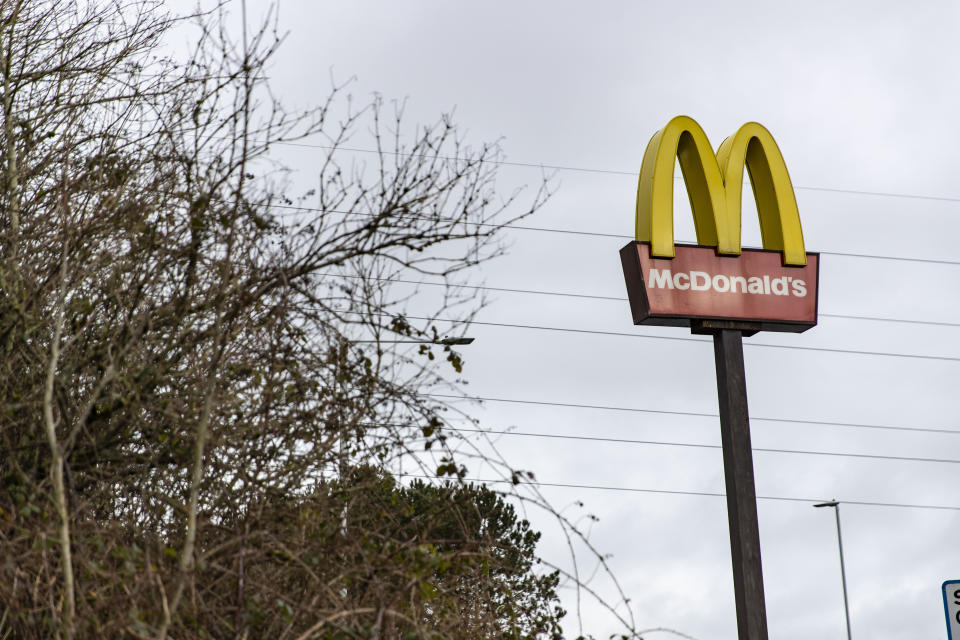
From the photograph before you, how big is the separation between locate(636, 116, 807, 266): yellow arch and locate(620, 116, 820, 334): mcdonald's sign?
0.04 ft

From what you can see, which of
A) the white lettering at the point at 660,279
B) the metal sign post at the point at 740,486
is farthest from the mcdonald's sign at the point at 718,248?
the metal sign post at the point at 740,486

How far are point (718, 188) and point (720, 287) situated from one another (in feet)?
3.77

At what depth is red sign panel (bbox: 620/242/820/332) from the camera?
12.6 m

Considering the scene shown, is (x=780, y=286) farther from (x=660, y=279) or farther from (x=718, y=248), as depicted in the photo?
(x=660, y=279)

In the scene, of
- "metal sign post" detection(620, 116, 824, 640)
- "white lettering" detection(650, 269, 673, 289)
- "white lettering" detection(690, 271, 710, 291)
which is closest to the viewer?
"metal sign post" detection(620, 116, 824, 640)

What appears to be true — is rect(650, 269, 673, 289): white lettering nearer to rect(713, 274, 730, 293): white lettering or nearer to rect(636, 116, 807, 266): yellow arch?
rect(636, 116, 807, 266): yellow arch

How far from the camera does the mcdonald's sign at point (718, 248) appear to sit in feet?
41.4

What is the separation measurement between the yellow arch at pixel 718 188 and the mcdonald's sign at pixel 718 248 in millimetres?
12

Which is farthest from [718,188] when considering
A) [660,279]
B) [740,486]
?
[740,486]

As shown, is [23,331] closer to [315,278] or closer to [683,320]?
[315,278]

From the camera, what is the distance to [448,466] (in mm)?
6039

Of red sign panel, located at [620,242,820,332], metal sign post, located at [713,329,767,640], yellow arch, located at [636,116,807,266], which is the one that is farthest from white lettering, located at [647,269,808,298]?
metal sign post, located at [713,329,767,640]

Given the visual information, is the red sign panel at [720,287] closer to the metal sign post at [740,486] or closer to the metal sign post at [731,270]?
the metal sign post at [731,270]

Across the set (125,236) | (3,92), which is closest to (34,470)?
(125,236)
